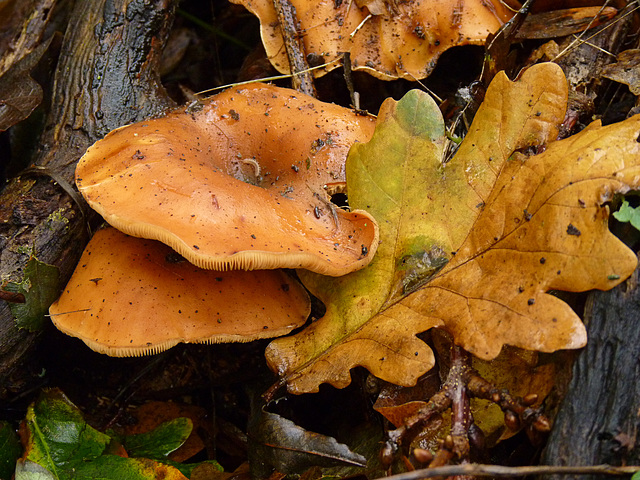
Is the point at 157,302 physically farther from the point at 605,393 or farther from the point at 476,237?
the point at 605,393

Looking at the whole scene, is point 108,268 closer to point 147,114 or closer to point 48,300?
point 48,300

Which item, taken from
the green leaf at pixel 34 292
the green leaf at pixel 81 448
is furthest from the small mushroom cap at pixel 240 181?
the green leaf at pixel 81 448

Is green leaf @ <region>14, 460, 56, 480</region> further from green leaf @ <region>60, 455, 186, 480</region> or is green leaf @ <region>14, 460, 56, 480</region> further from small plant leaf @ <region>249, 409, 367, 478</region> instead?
small plant leaf @ <region>249, 409, 367, 478</region>

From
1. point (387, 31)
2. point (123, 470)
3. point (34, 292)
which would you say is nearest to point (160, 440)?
point (123, 470)

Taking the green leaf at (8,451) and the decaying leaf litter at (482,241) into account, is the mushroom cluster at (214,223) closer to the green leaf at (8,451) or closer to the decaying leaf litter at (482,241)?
the decaying leaf litter at (482,241)

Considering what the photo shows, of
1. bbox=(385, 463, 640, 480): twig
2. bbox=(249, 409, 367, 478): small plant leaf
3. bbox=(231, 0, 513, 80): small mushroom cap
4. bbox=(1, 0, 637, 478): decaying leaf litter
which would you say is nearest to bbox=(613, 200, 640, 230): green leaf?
bbox=(1, 0, 637, 478): decaying leaf litter

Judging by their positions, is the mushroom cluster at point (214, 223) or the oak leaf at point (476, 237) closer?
the oak leaf at point (476, 237)
